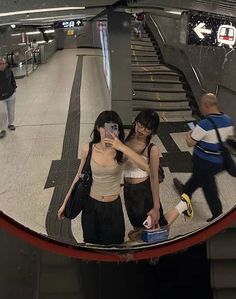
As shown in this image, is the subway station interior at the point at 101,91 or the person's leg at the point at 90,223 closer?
the subway station interior at the point at 101,91

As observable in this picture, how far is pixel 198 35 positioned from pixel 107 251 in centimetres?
37

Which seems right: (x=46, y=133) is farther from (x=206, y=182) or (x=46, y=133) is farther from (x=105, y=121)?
(x=206, y=182)

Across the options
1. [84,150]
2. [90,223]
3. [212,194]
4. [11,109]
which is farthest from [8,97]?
[212,194]

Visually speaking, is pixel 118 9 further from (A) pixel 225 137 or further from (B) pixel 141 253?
(B) pixel 141 253

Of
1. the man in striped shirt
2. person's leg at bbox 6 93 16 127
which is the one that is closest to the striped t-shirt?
the man in striped shirt

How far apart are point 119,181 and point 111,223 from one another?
0.08 metres

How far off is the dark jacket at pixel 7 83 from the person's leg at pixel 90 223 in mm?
207

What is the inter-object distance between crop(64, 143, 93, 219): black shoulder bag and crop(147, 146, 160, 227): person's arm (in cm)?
9

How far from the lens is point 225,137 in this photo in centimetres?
55

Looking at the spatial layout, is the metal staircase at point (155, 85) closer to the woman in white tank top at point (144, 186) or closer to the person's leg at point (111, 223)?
the woman in white tank top at point (144, 186)

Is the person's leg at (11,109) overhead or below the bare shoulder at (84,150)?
overhead

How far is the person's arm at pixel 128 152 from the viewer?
541 mm

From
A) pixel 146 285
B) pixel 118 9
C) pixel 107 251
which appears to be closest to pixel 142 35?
pixel 118 9

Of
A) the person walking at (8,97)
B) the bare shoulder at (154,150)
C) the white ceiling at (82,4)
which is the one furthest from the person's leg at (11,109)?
the bare shoulder at (154,150)
